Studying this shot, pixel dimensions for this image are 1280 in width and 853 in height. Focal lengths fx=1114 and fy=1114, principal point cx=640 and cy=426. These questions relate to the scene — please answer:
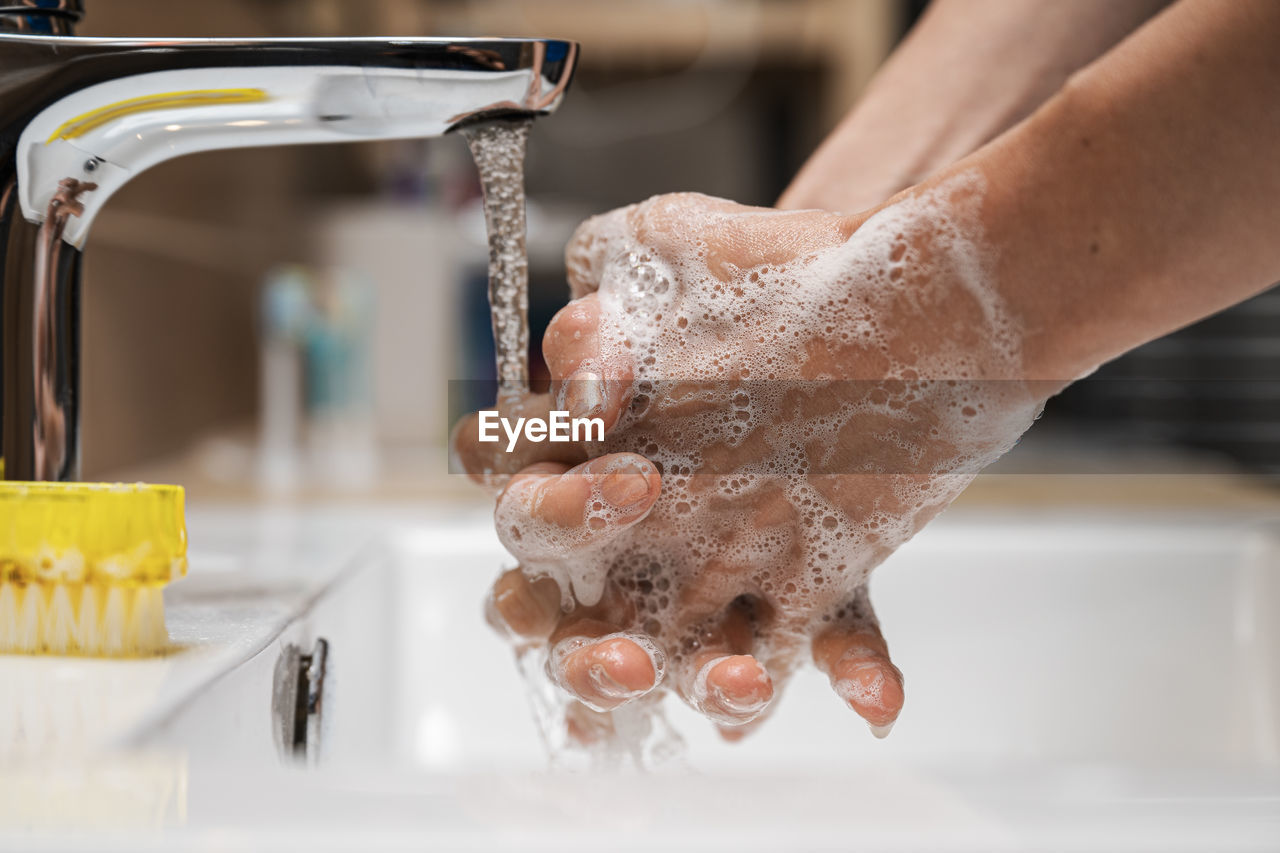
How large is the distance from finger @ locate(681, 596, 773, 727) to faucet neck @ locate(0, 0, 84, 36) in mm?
331

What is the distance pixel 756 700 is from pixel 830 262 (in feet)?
0.51

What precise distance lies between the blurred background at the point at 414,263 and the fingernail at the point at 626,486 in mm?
377

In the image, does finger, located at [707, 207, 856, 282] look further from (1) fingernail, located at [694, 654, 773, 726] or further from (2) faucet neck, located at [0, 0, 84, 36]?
(2) faucet neck, located at [0, 0, 84, 36]

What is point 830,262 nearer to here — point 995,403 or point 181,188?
point 995,403

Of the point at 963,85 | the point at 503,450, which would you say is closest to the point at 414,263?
the point at 963,85

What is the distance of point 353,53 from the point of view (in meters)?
0.39

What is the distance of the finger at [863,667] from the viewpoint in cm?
40

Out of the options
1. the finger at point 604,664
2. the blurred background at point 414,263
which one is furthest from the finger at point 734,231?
the blurred background at point 414,263

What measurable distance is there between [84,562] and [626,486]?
17cm

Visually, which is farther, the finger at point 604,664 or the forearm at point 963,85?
the forearm at point 963,85

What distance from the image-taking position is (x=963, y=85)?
24.4 inches

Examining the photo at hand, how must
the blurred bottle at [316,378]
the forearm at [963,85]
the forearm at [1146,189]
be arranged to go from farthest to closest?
the blurred bottle at [316,378] → the forearm at [963,85] → the forearm at [1146,189]

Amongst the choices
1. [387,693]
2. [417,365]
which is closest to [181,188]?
[417,365]

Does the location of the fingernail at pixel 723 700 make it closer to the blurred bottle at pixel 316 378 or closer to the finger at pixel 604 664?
the finger at pixel 604 664
